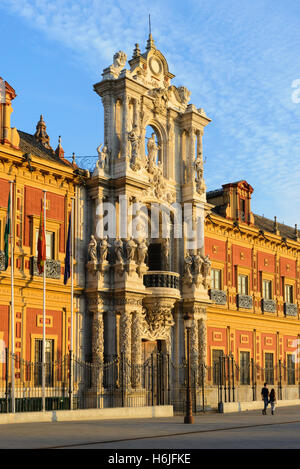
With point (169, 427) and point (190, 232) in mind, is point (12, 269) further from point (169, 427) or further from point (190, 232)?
point (190, 232)

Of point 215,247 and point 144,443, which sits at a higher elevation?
point 215,247

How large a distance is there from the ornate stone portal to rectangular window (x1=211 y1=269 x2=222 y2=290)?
3.05 metres

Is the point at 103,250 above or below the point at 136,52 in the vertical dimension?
below

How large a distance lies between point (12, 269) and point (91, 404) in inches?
290

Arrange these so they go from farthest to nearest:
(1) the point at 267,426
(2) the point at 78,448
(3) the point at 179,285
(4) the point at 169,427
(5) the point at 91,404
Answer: (3) the point at 179,285
(5) the point at 91,404
(1) the point at 267,426
(4) the point at 169,427
(2) the point at 78,448

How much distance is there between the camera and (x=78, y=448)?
15188mm

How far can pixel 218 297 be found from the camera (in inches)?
1512

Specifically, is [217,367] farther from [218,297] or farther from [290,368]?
[290,368]

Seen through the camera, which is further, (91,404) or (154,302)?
(154,302)

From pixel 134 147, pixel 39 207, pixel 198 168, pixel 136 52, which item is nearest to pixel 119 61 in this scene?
pixel 136 52

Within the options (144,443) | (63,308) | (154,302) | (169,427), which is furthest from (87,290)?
(144,443)

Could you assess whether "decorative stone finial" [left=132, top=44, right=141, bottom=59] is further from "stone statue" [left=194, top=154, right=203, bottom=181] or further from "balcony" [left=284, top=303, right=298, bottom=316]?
"balcony" [left=284, top=303, right=298, bottom=316]

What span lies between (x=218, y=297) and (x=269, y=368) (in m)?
6.62

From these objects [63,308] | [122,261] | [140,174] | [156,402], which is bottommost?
[156,402]
